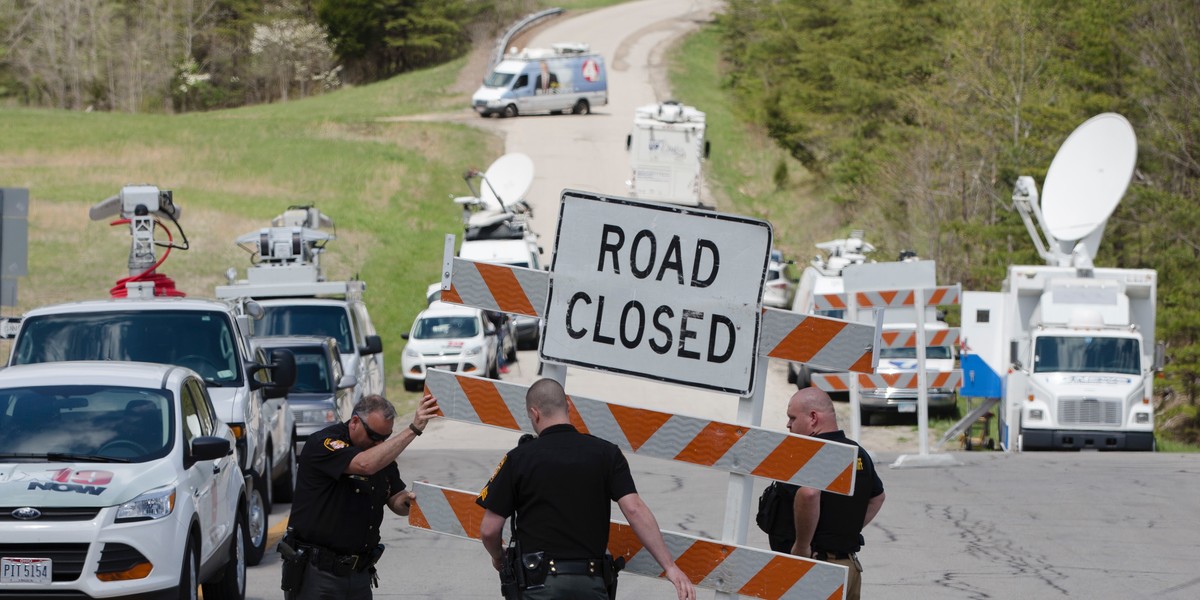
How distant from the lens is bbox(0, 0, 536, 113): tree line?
79.1 meters

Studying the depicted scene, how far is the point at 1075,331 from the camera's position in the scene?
23.0 m

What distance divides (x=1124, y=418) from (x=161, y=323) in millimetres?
15057

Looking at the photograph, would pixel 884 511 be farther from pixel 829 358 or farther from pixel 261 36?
pixel 261 36

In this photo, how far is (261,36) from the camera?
85625 mm

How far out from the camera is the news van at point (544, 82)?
206ft

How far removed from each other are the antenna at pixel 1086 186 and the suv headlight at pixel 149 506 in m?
18.0

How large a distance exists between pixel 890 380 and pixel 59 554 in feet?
39.6

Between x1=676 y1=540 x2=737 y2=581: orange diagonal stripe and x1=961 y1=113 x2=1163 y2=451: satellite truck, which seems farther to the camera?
x1=961 y1=113 x2=1163 y2=451: satellite truck

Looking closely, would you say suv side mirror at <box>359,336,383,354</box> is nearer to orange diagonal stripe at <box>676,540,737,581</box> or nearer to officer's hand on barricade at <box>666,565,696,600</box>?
orange diagonal stripe at <box>676,540,737,581</box>

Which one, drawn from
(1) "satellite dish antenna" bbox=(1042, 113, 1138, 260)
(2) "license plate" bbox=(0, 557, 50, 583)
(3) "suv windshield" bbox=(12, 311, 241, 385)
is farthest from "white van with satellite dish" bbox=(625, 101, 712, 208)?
(2) "license plate" bbox=(0, 557, 50, 583)

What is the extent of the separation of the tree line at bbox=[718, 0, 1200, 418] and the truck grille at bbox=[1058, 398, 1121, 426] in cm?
428

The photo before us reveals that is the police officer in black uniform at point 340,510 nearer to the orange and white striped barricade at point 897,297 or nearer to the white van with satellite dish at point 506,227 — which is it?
the orange and white striped barricade at point 897,297

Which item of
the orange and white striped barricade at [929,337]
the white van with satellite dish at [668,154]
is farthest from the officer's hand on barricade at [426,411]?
the white van with satellite dish at [668,154]

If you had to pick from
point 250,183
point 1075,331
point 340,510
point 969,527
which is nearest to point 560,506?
point 340,510
